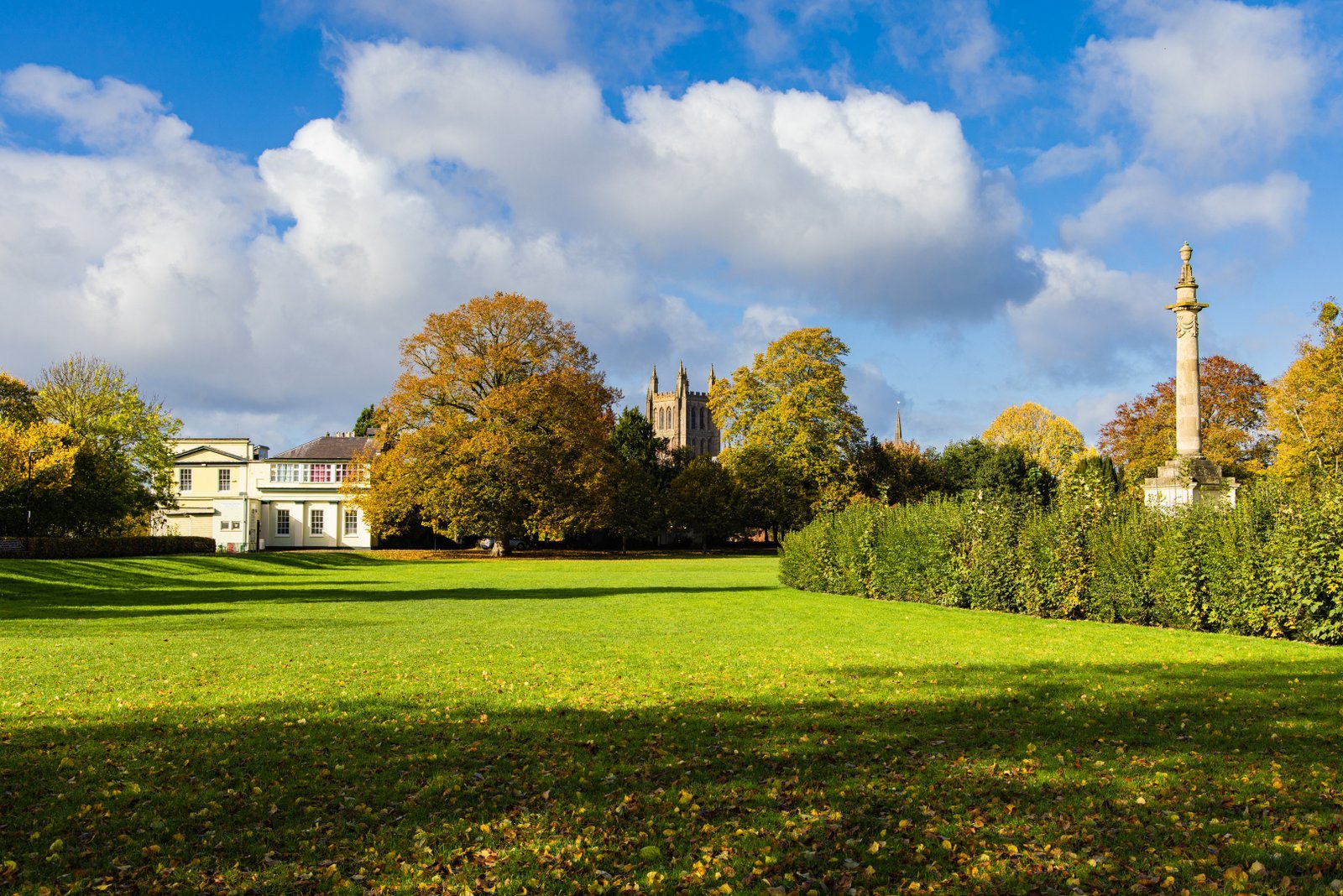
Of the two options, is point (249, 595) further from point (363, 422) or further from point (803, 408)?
point (363, 422)

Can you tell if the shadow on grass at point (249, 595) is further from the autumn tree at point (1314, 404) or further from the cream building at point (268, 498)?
the cream building at point (268, 498)

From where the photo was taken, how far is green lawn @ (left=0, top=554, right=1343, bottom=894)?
5.23 m

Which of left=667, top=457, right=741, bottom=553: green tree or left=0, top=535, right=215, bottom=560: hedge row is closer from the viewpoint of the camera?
left=0, top=535, right=215, bottom=560: hedge row

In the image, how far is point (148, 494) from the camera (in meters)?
53.9

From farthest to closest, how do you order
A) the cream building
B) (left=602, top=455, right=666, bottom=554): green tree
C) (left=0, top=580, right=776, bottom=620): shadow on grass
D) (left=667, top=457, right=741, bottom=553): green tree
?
the cream building, (left=667, top=457, right=741, bottom=553): green tree, (left=602, top=455, right=666, bottom=554): green tree, (left=0, top=580, right=776, bottom=620): shadow on grass

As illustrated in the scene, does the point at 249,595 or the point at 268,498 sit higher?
the point at 268,498

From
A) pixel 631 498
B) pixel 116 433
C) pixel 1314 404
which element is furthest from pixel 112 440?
pixel 1314 404

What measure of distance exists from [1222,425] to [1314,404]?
48.5ft

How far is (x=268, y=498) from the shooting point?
6625 centimetres

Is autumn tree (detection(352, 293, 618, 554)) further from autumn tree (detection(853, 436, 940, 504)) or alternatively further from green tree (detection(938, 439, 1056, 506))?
green tree (detection(938, 439, 1056, 506))

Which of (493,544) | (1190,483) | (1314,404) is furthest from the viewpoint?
(493,544)

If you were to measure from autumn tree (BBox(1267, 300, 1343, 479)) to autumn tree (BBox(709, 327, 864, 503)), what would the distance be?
22.5 metres

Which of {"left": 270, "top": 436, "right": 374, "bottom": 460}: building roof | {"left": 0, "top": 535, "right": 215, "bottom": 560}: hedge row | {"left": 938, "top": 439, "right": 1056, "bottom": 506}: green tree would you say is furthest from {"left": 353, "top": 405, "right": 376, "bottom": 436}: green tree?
{"left": 938, "top": 439, "right": 1056, "bottom": 506}: green tree

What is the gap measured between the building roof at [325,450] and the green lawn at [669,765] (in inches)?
2135
